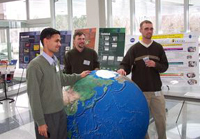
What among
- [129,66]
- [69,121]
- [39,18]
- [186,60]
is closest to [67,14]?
[39,18]

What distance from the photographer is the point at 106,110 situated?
6.84 ft

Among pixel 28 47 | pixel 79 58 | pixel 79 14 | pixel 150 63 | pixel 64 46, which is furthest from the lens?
pixel 79 14

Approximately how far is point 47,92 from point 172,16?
21.5 ft

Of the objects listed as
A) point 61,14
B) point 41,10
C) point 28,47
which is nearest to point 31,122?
A: point 28,47

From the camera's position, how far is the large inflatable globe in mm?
2082

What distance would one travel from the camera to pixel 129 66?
3074 millimetres

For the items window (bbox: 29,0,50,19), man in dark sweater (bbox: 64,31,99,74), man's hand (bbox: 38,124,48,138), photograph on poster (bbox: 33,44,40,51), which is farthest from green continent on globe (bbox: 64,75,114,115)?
window (bbox: 29,0,50,19)

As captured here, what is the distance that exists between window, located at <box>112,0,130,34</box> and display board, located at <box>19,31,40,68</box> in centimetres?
342

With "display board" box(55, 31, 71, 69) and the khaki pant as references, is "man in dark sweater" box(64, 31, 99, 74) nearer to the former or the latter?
the khaki pant

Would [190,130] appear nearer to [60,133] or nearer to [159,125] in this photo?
[159,125]

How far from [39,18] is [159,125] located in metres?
8.19

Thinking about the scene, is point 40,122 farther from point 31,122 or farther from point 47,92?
point 31,122

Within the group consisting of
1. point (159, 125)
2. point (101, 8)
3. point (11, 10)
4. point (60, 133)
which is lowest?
point (159, 125)

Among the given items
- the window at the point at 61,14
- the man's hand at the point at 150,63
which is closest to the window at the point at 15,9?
the window at the point at 61,14
